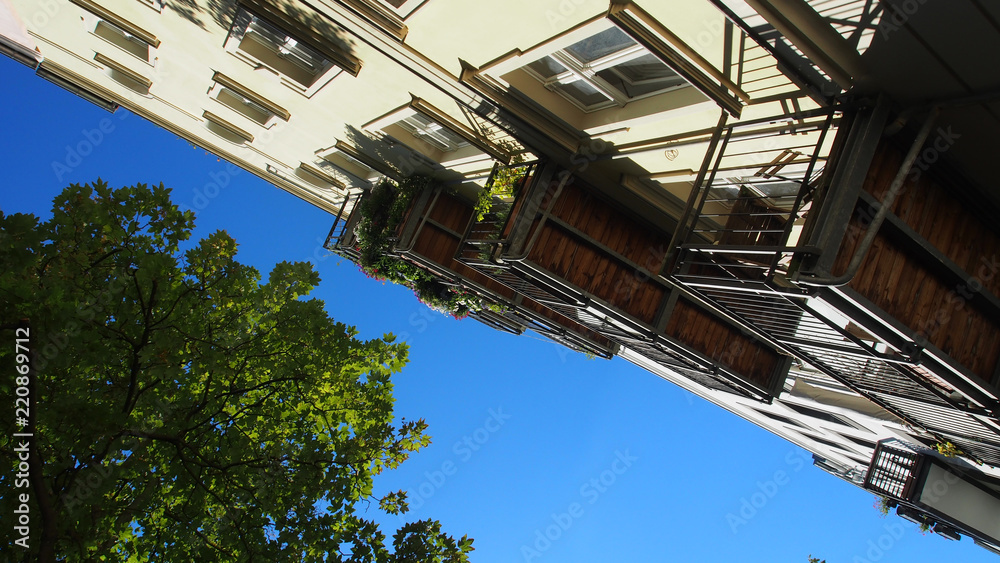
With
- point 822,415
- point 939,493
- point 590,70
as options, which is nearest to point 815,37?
point 590,70

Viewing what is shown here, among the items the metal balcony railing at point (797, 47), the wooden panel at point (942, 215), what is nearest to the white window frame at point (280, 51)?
the metal balcony railing at point (797, 47)

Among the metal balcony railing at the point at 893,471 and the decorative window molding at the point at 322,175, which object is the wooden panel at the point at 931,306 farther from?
the decorative window molding at the point at 322,175

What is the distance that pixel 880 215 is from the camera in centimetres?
484

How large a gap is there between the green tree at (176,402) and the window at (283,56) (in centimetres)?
375

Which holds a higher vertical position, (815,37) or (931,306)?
(815,37)

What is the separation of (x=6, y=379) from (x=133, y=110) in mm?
14998

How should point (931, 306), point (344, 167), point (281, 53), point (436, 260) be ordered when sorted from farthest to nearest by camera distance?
point (344, 167)
point (436, 260)
point (281, 53)
point (931, 306)

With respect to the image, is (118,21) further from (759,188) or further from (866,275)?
(866,275)

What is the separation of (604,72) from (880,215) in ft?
14.8

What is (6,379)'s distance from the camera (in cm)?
588

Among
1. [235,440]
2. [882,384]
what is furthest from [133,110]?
[882,384]

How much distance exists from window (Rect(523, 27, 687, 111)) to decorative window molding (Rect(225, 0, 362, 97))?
3248 millimetres

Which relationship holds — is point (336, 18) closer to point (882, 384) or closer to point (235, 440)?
point (235, 440)

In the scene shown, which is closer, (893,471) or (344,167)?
(344,167)
